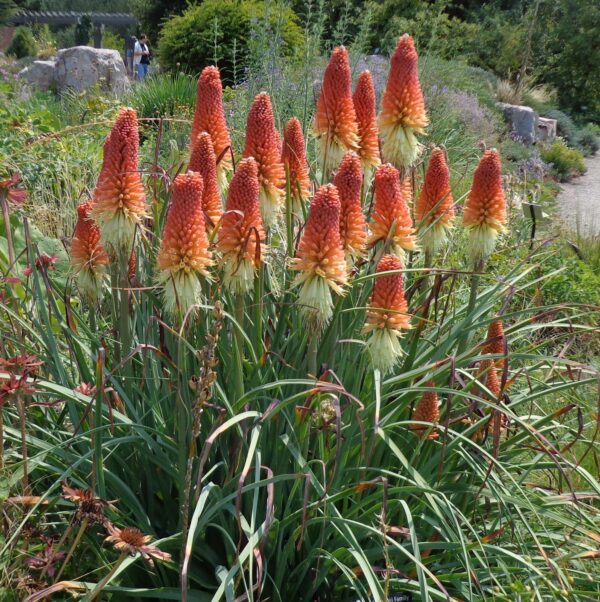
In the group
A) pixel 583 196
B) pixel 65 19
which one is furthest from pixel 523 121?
pixel 65 19

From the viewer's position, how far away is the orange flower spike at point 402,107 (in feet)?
9.82

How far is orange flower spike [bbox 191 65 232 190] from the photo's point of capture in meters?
2.77

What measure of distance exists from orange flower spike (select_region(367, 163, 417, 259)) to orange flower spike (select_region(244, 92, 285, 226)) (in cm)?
35

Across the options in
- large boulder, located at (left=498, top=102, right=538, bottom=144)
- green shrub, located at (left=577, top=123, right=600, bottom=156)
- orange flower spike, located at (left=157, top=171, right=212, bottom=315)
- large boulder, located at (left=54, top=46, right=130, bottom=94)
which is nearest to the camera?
orange flower spike, located at (left=157, top=171, right=212, bottom=315)

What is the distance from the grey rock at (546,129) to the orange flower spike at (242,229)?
16277 millimetres

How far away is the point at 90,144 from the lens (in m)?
7.97

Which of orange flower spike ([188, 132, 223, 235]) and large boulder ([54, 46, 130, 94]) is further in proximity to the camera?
large boulder ([54, 46, 130, 94])

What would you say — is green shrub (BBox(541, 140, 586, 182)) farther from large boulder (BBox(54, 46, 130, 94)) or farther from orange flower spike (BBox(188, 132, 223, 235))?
orange flower spike (BBox(188, 132, 223, 235))

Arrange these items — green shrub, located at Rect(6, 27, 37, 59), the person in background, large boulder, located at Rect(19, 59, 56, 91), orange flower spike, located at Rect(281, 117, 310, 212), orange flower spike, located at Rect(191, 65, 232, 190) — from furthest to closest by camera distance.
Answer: green shrub, located at Rect(6, 27, 37, 59) < the person in background < large boulder, located at Rect(19, 59, 56, 91) < orange flower spike, located at Rect(281, 117, 310, 212) < orange flower spike, located at Rect(191, 65, 232, 190)

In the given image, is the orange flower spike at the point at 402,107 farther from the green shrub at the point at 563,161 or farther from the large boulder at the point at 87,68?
the large boulder at the point at 87,68

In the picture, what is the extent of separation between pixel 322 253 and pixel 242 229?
0.26m

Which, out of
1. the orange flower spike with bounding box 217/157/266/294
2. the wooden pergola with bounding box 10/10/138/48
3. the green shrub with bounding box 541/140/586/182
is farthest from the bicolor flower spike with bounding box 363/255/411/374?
the wooden pergola with bounding box 10/10/138/48

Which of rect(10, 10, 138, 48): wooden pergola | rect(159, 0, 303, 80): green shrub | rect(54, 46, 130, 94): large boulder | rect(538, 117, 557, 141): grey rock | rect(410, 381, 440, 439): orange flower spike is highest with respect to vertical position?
rect(410, 381, 440, 439): orange flower spike

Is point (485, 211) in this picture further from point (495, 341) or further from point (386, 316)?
point (386, 316)
